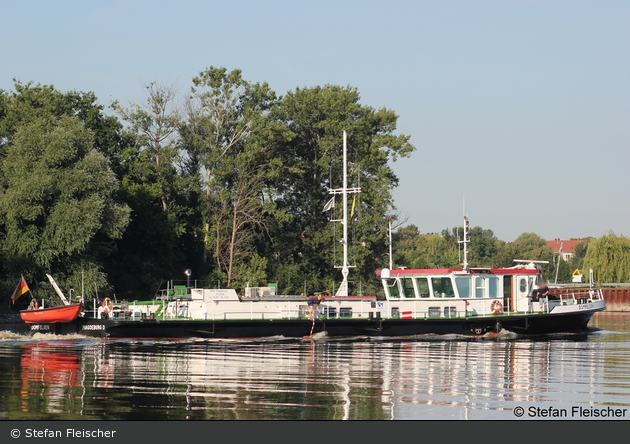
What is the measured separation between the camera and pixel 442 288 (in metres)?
42.4

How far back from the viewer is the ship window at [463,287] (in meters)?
42.3

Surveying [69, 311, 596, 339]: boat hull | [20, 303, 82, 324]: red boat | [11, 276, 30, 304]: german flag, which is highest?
[11, 276, 30, 304]: german flag

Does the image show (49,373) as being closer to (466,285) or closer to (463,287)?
(463,287)

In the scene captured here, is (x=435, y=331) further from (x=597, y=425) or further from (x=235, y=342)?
(x=597, y=425)

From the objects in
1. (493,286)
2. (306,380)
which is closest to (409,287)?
(493,286)

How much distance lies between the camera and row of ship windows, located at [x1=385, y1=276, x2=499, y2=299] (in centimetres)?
4234

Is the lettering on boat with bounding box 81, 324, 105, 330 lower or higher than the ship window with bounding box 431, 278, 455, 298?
lower

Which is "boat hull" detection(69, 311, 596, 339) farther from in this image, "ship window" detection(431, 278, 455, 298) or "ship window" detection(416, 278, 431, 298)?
"ship window" detection(416, 278, 431, 298)

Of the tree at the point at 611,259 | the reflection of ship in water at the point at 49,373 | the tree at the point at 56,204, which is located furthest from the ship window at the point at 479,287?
the tree at the point at 611,259

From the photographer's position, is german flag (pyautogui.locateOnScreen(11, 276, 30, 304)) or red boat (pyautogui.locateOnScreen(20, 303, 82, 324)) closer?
red boat (pyautogui.locateOnScreen(20, 303, 82, 324))

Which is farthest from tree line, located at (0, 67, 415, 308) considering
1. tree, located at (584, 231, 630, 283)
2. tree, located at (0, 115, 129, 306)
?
tree, located at (584, 231, 630, 283)

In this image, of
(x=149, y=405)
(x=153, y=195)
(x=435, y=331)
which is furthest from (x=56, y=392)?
(x=153, y=195)

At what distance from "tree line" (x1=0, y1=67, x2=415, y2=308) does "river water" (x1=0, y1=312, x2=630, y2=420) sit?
14.4 meters

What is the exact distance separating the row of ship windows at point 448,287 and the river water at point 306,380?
5284mm
